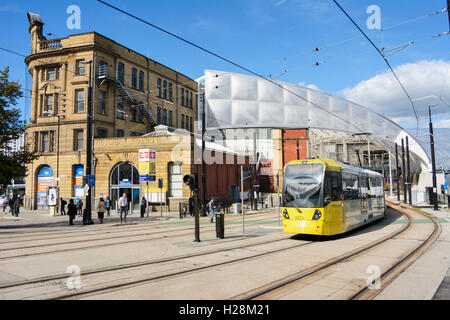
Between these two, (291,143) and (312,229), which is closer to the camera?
(312,229)

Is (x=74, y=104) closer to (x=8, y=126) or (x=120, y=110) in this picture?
(x=120, y=110)

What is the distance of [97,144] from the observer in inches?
1259

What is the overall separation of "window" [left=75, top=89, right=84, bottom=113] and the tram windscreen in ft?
87.6

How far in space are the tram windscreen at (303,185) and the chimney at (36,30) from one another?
112ft

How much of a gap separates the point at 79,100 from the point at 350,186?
92.7 feet

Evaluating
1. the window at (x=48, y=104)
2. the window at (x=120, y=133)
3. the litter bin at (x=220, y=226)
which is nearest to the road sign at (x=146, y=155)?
the window at (x=120, y=133)

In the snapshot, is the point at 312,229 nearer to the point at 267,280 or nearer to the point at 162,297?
the point at 267,280

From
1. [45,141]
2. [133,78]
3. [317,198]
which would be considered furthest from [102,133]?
[317,198]

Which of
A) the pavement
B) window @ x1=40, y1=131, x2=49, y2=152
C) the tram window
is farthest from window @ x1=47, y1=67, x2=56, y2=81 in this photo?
the pavement

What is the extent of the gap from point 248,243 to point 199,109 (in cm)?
4311

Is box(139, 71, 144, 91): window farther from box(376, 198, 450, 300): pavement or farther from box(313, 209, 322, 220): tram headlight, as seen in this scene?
box(376, 198, 450, 300): pavement

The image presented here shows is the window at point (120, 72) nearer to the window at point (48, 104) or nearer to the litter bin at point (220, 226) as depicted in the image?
the window at point (48, 104)
